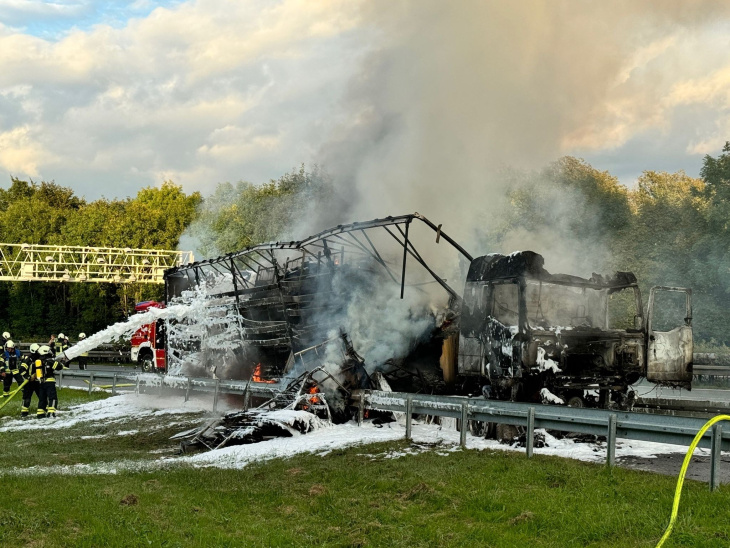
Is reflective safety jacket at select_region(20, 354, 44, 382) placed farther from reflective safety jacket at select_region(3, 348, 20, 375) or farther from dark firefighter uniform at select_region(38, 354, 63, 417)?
reflective safety jacket at select_region(3, 348, 20, 375)

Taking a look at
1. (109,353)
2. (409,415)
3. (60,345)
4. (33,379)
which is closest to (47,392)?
(33,379)

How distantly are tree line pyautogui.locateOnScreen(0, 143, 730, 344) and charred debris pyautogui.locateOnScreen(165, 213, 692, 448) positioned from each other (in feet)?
16.3

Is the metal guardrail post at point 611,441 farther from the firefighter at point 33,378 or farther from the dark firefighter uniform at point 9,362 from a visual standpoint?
the dark firefighter uniform at point 9,362

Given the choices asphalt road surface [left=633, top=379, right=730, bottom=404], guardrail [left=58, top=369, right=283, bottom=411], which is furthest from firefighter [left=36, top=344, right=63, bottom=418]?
asphalt road surface [left=633, top=379, right=730, bottom=404]

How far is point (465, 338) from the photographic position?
12938mm

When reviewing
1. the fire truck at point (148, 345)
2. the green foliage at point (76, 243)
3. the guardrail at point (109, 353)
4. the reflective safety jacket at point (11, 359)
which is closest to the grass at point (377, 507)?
the reflective safety jacket at point (11, 359)

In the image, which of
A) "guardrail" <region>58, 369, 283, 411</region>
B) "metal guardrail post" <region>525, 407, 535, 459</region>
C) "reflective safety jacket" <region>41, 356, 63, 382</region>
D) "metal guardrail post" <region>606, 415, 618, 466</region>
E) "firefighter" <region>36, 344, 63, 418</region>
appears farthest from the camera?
"reflective safety jacket" <region>41, 356, 63, 382</region>

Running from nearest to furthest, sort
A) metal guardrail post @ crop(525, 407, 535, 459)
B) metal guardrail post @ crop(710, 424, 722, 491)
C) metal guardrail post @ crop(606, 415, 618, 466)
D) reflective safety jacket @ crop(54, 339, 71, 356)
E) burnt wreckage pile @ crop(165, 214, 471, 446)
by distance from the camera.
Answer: metal guardrail post @ crop(710, 424, 722, 491) < metal guardrail post @ crop(606, 415, 618, 466) < metal guardrail post @ crop(525, 407, 535, 459) < burnt wreckage pile @ crop(165, 214, 471, 446) < reflective safety jacket @ crop(54, 339, 71, 356)

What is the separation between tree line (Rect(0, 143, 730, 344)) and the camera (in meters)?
26.0

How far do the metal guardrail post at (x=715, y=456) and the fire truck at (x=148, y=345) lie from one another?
21.7m

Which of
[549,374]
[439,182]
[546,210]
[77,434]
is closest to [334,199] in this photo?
[439,182]

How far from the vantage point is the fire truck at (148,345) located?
27.1m

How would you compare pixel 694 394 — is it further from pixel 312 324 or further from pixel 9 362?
pixel 9 362

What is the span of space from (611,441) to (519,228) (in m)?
17.9
